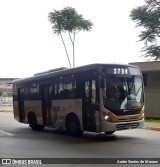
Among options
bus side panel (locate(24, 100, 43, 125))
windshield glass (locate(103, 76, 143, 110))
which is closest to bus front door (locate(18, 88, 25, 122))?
bus side panel (locate(24, 100, 43, 125))

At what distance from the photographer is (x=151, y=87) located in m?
28.3

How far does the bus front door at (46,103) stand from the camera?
18.2m

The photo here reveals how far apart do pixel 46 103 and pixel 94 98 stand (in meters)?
4.36

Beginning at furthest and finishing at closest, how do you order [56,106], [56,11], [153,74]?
[56,11]
[153,74]
[56,106]

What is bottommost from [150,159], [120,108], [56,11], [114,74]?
[150,159]

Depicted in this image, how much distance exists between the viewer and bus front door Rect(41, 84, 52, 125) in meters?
18.2

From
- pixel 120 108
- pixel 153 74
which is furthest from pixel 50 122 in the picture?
pixel 153 74

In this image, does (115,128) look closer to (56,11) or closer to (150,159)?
(150,159)

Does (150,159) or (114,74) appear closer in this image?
(150,159)

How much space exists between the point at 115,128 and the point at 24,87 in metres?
8.00

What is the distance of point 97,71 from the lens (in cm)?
1466

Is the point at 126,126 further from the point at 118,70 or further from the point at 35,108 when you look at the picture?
the point at 35,108

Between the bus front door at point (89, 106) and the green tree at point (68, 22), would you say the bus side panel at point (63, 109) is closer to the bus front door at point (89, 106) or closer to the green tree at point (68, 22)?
the bus front door at point (89, 106)

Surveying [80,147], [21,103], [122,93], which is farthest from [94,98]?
[21,103]
